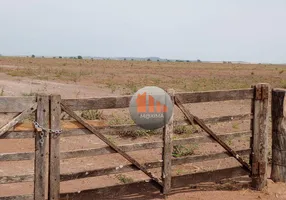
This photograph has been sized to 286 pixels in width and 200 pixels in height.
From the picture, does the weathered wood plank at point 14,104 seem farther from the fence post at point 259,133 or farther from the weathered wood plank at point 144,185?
the fence post at point 259,133

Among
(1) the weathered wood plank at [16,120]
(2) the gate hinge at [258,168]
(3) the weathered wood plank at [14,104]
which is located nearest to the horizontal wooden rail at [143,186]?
(2) the gate hinge at [258,168]

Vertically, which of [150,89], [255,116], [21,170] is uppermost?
[150,89]

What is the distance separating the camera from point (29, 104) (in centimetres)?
511

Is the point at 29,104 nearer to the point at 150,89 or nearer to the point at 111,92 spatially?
the point at 150,89

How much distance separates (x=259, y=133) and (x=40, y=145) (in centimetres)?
388

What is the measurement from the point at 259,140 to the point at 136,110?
2.49 m

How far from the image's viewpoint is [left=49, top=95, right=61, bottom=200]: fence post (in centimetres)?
525

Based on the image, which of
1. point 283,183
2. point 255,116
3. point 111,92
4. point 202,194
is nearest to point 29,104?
point 202,194

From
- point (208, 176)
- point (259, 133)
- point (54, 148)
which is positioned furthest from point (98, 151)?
point (259, 133)

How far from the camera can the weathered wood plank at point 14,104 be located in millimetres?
4992

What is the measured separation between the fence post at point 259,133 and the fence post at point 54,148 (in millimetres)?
3523

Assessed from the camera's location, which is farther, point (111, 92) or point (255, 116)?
point (111, 92)

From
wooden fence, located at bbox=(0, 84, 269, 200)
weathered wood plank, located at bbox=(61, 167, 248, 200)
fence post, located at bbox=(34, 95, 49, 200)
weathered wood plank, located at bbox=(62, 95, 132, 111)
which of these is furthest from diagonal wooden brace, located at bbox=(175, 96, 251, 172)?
fence post, located at bbox=(34, 95, 49, 200)

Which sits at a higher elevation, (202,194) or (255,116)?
(255,116)
